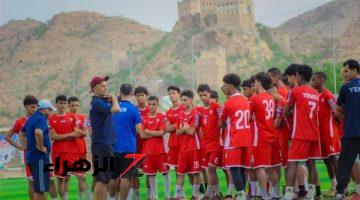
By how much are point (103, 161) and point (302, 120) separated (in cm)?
308

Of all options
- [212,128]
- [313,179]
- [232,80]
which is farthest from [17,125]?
[313,179]

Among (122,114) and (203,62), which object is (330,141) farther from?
(203,62)

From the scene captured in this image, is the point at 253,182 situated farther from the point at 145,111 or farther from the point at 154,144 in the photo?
the point at 145,111

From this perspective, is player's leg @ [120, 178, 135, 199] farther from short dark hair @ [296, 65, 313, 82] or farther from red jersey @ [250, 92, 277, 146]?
short dark hair @ [296, 65, 313, 82]

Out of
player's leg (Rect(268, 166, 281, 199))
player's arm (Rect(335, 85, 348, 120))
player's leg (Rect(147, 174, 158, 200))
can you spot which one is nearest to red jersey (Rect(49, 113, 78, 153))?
player's leg (Rect(147, 174, 158, 200))

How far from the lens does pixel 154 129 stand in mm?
14930

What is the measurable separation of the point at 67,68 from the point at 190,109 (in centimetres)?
17882

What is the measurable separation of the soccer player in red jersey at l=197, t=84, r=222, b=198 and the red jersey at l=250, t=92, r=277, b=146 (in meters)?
1.23

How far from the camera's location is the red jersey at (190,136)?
1431cm

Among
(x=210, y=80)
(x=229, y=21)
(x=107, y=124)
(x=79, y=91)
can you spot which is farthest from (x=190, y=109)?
(x=229, y=21)

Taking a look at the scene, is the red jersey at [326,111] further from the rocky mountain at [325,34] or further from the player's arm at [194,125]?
the rocky mountain at [325,34]

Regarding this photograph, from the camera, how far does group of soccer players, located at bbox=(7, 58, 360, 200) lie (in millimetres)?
12180

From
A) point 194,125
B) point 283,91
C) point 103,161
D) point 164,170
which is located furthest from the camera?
point 164,170

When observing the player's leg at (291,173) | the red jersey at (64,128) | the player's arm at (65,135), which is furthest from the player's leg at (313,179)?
the red jersey at (64,128)
